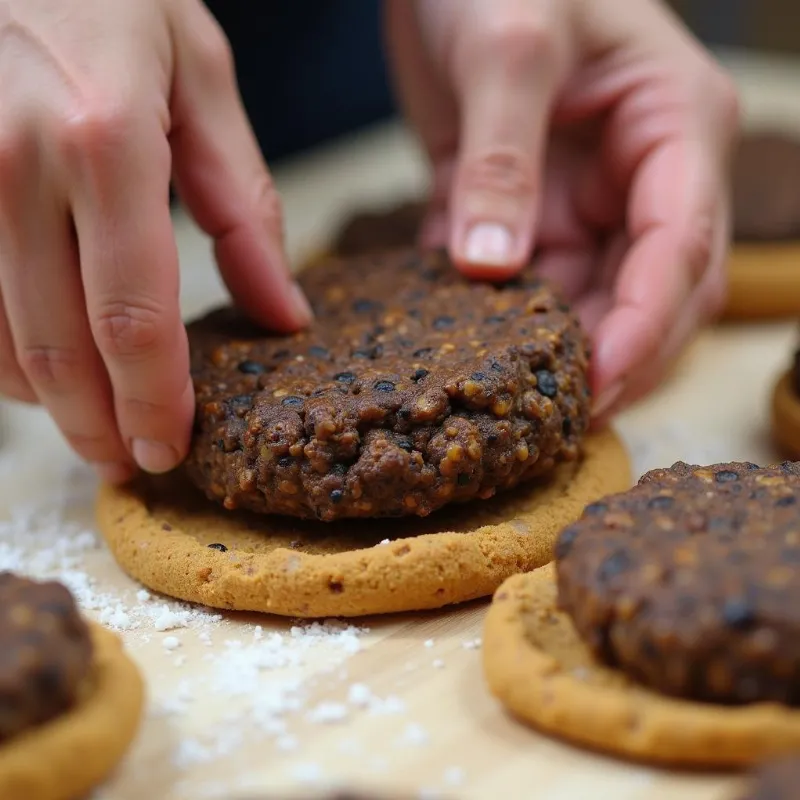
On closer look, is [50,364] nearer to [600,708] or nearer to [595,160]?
[600,708]

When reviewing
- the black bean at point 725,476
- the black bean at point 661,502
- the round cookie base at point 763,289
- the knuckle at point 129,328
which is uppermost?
the knuckle at point 129,328

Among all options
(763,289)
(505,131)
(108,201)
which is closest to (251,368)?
(108,201)

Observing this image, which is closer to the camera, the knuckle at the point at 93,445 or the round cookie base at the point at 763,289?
the knuckle at the point at 93,445

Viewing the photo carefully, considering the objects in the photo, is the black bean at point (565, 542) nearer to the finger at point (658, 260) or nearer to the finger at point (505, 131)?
the finger at point (658, 260)

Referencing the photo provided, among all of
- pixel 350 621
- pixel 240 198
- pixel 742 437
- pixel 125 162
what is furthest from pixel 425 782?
pixel 742 437

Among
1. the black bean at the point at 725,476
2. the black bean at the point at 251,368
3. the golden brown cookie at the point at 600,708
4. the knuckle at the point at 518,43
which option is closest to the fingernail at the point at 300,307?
the black bean at the point at 251,368

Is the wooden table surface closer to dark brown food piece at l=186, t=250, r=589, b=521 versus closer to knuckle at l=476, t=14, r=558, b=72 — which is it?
dark brown food piece at l=186, t=250, r=589, b=521
